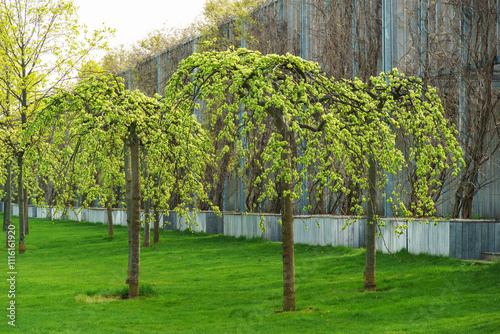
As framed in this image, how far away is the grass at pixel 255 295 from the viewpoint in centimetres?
954

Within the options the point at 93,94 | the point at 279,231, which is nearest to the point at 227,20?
the point at 279,231

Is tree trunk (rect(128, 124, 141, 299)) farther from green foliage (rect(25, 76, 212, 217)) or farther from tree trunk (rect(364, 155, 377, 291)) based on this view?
tree trunk (rect(364, 155, 377, 291))

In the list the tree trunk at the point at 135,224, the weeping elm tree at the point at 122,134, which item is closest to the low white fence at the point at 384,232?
the tree trunk at the point at 135,224

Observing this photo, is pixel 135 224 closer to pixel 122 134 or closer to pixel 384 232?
pixel 122 134

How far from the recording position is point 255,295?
1239cm

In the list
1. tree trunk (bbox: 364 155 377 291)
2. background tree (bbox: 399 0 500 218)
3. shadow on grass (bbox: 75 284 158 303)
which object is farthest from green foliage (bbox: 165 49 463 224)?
background tree (bbox: 399 0 500 218)

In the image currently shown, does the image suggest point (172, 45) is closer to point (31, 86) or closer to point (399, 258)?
point (31, 86)

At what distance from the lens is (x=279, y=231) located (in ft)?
72.0

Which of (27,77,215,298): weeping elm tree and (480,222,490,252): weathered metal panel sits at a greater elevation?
(27,77,215,298): weeping elm tree

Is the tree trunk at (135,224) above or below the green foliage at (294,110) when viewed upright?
below

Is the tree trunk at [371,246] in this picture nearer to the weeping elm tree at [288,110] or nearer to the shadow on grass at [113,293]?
the weeping elm tree at [288,110]

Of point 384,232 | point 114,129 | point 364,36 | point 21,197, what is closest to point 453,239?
point 384,232

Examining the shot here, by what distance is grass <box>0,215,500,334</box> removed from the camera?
31.3 ft

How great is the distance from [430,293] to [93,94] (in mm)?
7168
